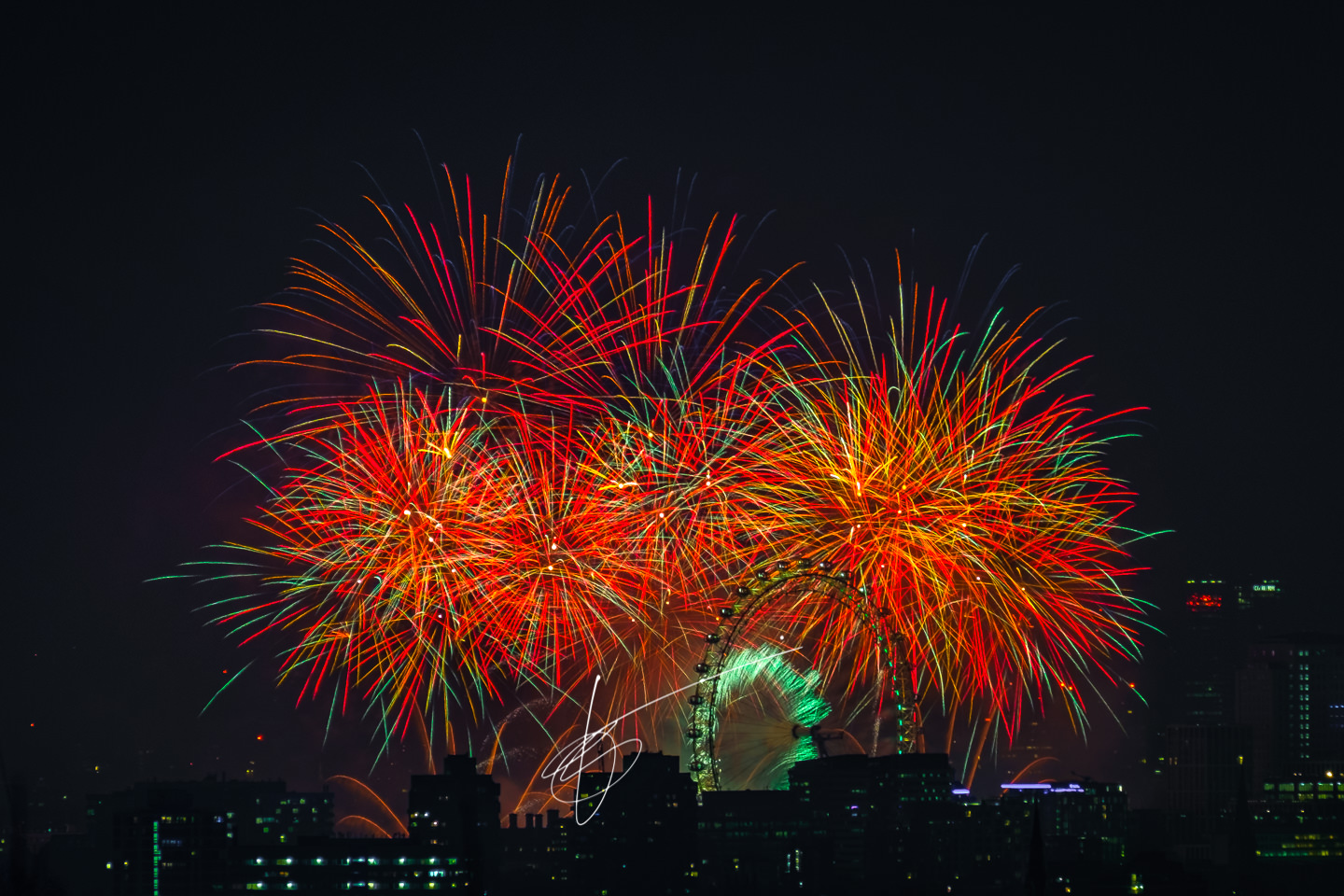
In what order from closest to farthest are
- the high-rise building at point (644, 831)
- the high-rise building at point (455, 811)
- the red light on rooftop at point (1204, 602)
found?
the high-rise building at point (455, 811) < the high-rise building at point (644, 831) < the red light on rooftop at point (1204, 602)

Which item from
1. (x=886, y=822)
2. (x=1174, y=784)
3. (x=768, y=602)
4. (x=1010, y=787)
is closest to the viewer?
(x=768, y=602)

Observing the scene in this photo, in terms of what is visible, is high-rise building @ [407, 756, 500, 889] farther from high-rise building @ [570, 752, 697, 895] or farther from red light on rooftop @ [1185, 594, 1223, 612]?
red light on rooftop @ [1185, 594, 1223, 612]

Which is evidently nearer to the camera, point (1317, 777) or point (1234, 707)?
point (1317, 777)

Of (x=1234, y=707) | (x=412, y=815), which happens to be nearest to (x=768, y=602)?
(x=412, y=815)

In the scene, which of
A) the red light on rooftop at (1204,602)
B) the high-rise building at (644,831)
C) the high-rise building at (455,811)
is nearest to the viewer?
the high-rise building at (455,811)

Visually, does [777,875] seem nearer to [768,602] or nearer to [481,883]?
[481,883]

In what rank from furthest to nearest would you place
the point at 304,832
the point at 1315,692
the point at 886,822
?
the point at 1315,692 < the point at 304,832 < the point at 886,822

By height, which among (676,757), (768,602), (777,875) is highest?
(768,602)

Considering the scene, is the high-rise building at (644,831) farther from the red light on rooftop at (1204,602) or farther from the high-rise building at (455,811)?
the red light on rooftop at (1204,602)

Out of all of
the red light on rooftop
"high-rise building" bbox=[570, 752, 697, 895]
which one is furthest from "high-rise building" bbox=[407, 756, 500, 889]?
the red light on rooftop

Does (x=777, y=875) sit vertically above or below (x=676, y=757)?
below

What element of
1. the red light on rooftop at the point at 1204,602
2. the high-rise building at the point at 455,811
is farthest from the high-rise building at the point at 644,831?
the red light on rooftop at the point at 1204,602
